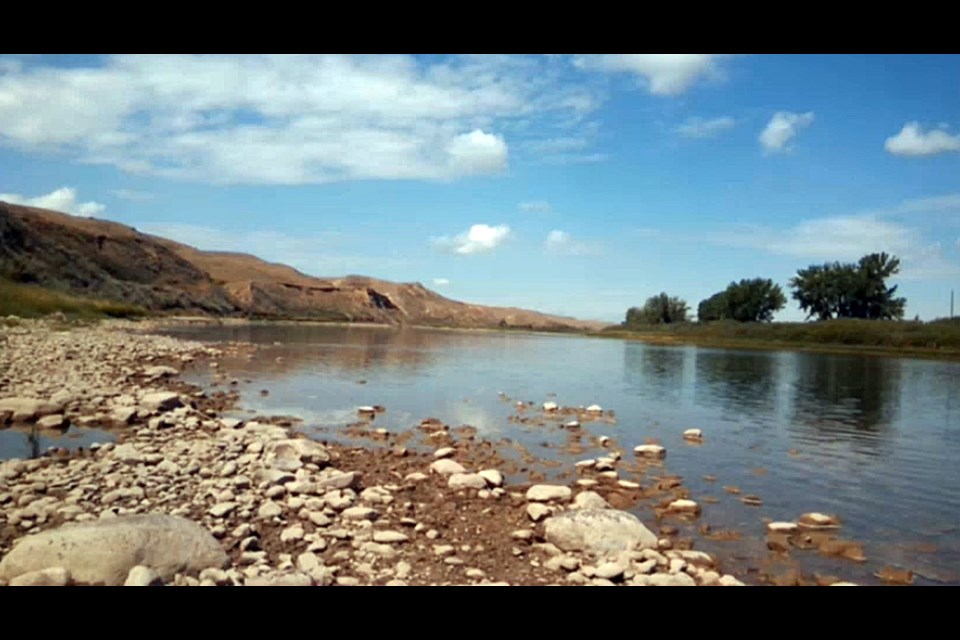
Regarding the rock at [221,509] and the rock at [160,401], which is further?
the rock at [160,401]

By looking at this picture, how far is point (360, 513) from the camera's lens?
5.71 meters

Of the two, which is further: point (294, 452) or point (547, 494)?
point (294, 452)

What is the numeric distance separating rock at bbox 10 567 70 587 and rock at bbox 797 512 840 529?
6982 millimetres

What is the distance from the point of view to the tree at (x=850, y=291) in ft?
76.2

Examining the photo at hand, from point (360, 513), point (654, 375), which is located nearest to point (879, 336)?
point (654, 375)

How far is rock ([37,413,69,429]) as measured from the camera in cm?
893

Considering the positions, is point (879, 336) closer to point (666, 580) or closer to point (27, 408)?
point (666, 580)

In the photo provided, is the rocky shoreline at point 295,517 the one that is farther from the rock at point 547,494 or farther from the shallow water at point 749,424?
the shallow water at point 749,424

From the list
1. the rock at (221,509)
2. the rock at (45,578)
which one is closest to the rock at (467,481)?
the rock at (221,509)

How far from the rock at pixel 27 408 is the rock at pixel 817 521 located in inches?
417

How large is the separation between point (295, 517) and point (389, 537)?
3.27ft

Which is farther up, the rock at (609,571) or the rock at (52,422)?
the rock at (52,422)

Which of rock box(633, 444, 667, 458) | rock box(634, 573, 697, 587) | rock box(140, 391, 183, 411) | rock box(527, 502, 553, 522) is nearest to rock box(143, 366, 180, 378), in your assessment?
rock box(140, 391, 183, 411)
